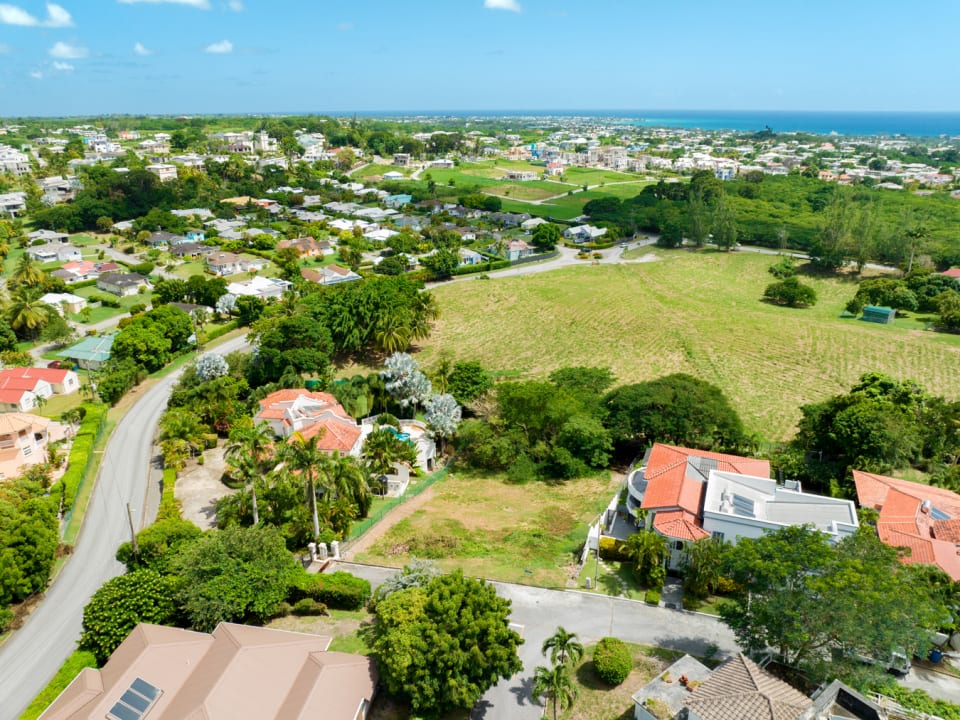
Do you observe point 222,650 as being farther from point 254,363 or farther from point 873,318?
point 873,318

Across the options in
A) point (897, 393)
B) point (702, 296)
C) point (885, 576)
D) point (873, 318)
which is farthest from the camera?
point (702, 296)

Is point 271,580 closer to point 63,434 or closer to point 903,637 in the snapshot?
point 903,637

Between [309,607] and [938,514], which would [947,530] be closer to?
[938,514]

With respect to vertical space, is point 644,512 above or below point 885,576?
below

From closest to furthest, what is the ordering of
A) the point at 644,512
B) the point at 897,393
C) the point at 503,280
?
the point at 644,512, the point at 897,393, the point at 503,280

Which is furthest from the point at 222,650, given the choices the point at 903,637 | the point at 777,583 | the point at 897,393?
the point at 897,393

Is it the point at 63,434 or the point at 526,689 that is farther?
the point at 63,434
